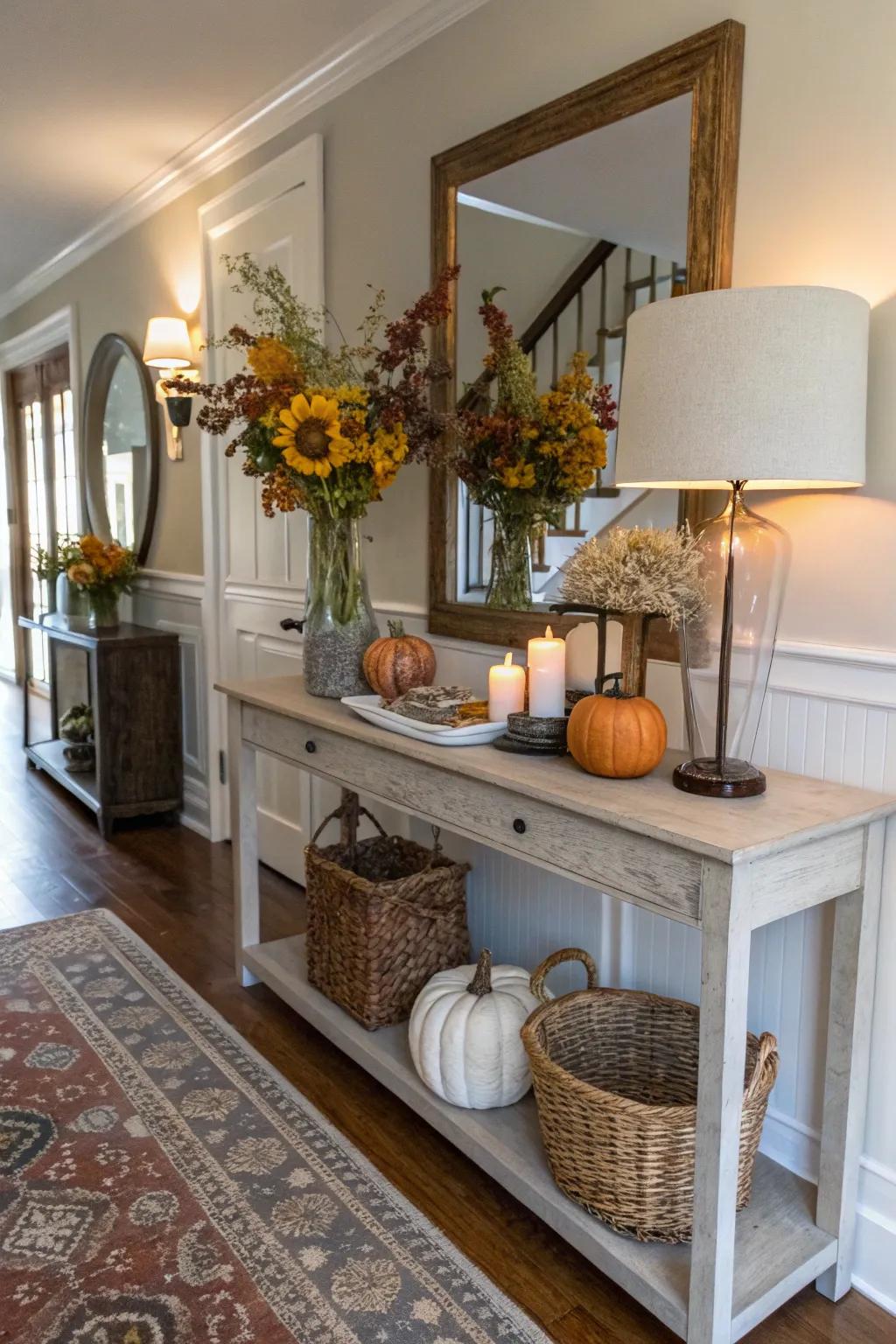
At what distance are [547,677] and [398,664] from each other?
0.50m

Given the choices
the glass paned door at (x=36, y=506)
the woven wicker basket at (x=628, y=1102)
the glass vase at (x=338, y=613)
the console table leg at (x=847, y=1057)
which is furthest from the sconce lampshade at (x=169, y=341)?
the console table leg at (x=847, y=1057)

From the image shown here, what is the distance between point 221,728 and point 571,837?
251 cm

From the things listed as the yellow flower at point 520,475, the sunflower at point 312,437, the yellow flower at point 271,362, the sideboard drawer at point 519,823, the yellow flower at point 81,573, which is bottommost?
the sideboard drawer at point 519,823

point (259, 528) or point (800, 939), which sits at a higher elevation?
point (259, 528)

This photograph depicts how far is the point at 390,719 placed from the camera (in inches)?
76.4

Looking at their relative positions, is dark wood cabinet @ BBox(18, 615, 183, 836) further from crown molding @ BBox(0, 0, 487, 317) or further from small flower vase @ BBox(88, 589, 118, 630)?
crown molding @ BBox(0, 0, 487, 317)

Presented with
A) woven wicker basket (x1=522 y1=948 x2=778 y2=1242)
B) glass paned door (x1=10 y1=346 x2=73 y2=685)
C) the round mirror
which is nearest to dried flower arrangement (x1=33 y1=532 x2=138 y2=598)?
the round mirror

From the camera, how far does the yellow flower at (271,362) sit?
85.5 inches

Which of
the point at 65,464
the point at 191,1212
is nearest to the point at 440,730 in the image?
the point at 191,1212

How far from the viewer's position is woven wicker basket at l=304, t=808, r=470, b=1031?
2133 millimetres

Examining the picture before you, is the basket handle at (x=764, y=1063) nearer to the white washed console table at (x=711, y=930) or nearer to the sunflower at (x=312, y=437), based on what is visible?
the white washed console table at (x=711, y=930)

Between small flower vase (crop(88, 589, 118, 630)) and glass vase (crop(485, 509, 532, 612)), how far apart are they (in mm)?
2423

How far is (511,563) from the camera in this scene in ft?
7.31

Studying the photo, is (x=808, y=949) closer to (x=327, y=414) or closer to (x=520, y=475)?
(x=520, y=475)
